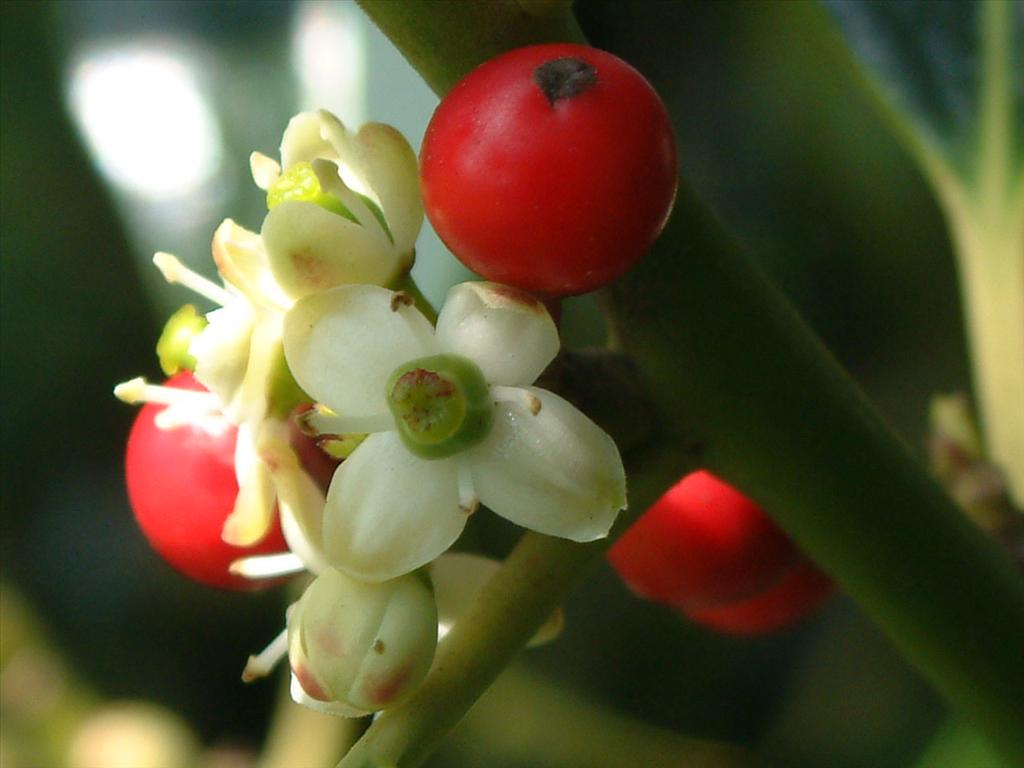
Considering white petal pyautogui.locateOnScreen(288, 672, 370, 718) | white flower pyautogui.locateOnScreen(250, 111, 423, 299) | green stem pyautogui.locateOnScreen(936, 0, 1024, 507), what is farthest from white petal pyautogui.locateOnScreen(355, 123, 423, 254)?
green stem pyautogui.locateOnScreen(936, 0, 1024, 507)

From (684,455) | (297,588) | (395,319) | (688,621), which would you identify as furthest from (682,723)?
(395,319)

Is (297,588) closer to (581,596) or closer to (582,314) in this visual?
(581,596)

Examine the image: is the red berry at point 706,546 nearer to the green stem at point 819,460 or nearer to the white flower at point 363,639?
the green stem at point 819,460

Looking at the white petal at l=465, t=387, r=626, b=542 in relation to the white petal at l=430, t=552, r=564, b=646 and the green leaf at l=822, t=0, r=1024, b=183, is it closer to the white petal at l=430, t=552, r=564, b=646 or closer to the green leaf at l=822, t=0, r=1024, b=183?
the white petal at l=430, t=552, r=564, b=646

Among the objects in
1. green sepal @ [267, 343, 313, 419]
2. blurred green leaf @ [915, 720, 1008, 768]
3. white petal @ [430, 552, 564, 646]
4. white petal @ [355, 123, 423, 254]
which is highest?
white petal @ [355, 123, 423, 254]

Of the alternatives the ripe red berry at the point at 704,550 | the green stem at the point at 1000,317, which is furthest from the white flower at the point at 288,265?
the green stem at the point at 1000,317
